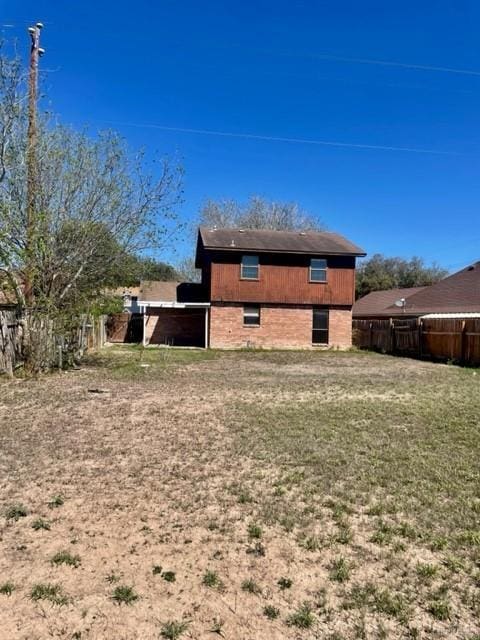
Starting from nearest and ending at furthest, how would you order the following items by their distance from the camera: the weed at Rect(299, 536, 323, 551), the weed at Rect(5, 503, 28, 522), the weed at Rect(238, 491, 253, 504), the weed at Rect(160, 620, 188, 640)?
the weed at Rect(160, 620, 188, 640)
the weed at Rect(299, 536, 323, 551)
the weed at Rect(5, 503, 28, 522)
the weed at Rect(238, 491, 253, 504)

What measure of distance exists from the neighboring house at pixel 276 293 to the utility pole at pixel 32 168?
36.4 ft

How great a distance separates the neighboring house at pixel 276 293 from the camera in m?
22.3

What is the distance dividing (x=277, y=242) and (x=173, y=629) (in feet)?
71.0

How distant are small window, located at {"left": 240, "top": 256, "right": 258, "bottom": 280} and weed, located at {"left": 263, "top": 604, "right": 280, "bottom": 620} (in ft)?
66.0

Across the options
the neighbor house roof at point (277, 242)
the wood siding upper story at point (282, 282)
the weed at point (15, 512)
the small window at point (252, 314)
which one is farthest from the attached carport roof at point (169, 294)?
the weed at point (15, 512)

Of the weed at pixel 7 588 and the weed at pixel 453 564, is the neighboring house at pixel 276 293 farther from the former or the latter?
the weed at pixel 7 588

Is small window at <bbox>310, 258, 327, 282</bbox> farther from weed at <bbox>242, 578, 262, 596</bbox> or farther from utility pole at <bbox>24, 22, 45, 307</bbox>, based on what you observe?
weed at <bbox>242, 578, 262, 596</bbox>

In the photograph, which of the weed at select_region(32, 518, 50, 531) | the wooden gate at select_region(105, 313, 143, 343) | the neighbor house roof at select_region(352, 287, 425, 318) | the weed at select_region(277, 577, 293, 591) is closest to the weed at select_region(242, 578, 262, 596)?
the weed at select_region(277, 577, 293, 591)

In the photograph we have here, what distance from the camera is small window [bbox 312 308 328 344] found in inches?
908

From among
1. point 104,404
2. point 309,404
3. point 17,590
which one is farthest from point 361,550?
point 104,404

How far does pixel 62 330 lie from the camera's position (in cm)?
1188

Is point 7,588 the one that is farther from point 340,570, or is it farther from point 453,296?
point 453,296

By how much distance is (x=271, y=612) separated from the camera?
2.59 metres

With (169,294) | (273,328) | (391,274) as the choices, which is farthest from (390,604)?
(391,274)
